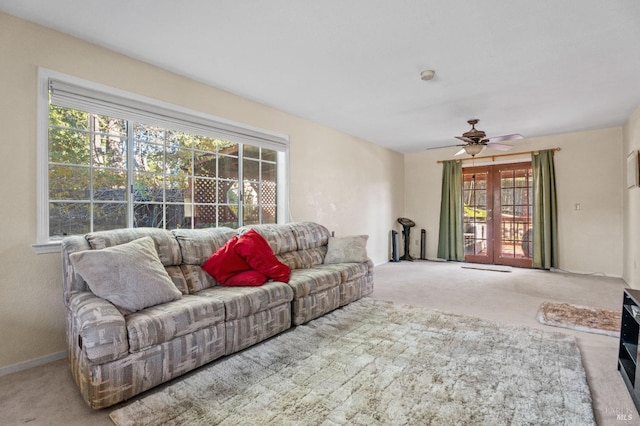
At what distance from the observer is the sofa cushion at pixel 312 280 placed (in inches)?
115

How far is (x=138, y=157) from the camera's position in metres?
2.97

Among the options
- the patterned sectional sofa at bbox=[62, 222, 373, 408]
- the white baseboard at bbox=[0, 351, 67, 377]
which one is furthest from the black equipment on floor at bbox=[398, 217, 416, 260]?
the white baseboard at bbox=[0, 351, 67, 377]

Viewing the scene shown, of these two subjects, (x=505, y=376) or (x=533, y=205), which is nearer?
(x=505, y=376)

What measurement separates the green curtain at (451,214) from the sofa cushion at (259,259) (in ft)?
15.5

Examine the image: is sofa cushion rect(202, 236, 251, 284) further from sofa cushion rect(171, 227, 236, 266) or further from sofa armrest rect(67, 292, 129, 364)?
sofa armrest rect(67, 292, 129, 364)

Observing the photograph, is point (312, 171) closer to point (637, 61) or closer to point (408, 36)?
point (408, 36)

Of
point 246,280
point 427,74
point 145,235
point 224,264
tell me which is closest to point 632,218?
point 427,74

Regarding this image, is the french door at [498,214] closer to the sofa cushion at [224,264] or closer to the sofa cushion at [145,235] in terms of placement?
the sofa cushion at [224,264]

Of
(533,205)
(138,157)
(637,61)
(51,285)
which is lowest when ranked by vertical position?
(51,285)

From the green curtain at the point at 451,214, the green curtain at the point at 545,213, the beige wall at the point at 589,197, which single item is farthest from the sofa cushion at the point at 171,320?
the beige wall at the point at 589,197

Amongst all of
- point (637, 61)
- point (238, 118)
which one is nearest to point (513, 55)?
point (637, 61)

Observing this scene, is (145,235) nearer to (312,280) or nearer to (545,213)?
(312,280)

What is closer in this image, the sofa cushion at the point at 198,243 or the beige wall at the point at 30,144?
the beige wall at the point at 30,144

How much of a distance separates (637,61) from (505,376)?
9.78 feet
